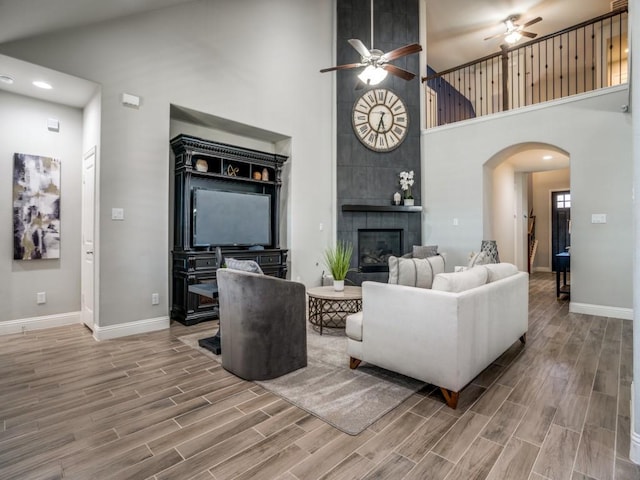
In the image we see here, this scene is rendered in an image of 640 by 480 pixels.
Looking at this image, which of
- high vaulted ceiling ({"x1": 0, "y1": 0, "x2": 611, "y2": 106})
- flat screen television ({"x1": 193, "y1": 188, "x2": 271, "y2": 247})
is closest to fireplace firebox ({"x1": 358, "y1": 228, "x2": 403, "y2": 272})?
flat screen television ({"x1": 193, "y1": 188, "x2": 271, "y2": 247})

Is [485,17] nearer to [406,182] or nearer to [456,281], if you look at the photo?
[406,182]

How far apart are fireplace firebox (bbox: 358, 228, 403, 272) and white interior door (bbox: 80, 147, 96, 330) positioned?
3.97 m

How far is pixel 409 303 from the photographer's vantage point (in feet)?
7.03

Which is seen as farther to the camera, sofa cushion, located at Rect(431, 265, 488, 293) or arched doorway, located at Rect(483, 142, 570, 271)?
arched doorway, located at Rect(483, 142, 570, 271)

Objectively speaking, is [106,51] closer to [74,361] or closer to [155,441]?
[74,361]

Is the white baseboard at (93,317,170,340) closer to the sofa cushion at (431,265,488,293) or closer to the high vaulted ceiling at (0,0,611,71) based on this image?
the high vaulted ceiling at (0,0,611,71)

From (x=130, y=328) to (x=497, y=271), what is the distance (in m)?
3.68

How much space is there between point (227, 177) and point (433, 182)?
3.73 meters

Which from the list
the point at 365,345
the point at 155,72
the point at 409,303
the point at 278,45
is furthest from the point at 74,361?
the point at 278,45

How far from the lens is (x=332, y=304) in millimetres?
4168

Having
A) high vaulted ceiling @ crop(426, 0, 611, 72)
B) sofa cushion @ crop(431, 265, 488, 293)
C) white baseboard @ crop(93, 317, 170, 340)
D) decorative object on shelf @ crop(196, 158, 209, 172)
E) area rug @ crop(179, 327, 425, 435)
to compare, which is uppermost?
high vaulted ceiling @ crop(426, 0, 611, 72)

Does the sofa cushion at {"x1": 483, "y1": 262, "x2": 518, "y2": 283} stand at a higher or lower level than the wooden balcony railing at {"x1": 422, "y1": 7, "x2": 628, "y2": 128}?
lower

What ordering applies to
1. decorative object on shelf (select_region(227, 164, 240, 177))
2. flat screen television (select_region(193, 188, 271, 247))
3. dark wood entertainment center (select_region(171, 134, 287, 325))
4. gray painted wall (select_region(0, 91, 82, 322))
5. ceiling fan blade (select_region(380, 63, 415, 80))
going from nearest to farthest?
gray painted wall (select_region(0, 91, 82, 322)), ceiling fan blade (select_region(380, 63, 415, 80)), dark wood entertainment center (select_region(171, 134, 287, 325)), flat screen television (select_region(193, 188, 271, 247)), decorative object on shelf (select_region(227, 164, 240, 177))

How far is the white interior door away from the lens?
355 cm
